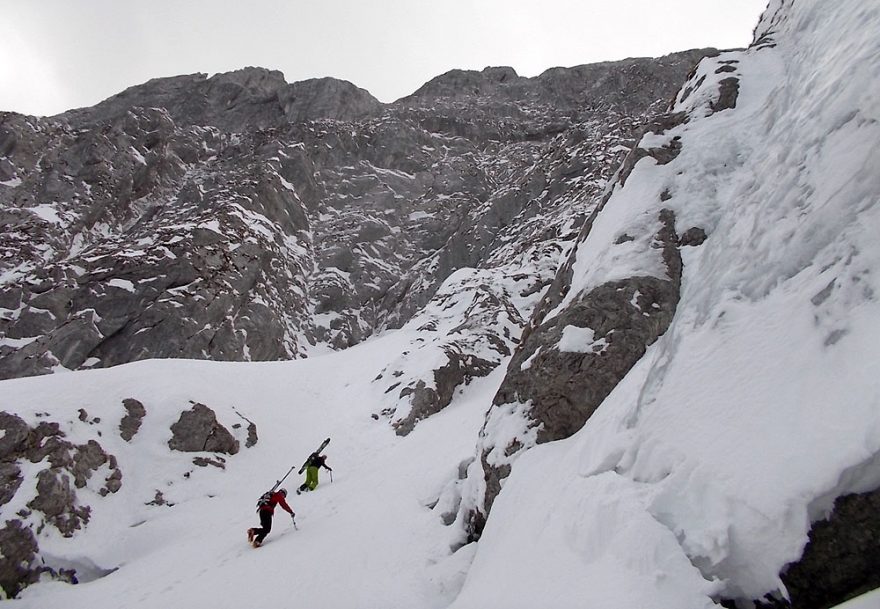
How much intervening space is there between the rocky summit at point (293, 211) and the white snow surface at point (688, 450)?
10.00 m

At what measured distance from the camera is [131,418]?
1766cm

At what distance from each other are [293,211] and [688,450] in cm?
5802

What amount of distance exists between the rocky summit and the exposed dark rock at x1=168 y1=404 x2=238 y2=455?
268 inches

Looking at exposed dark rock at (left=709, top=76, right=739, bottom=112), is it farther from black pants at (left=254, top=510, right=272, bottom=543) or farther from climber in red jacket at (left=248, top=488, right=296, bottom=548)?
black pants at (left=254, top=510, right=272, bottom=543)

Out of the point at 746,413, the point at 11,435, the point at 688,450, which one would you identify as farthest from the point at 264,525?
the point at 746,413

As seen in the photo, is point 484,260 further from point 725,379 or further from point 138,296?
point 725,379

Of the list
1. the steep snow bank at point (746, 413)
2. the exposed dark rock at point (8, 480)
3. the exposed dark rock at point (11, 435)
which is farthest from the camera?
the exposed dark rock at point (11, 435)

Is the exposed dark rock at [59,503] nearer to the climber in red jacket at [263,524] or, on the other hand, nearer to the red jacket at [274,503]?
the climber in red jacket at [263,524]

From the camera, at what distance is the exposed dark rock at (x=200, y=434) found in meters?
18.0

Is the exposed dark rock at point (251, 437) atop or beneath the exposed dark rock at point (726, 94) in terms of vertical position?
beneath

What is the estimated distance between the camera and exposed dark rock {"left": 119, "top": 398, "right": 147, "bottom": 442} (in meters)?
17.2

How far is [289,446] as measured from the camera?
20.3 m

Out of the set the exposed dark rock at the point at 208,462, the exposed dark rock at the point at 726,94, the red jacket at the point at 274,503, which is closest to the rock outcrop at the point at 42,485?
the exposed dark rock at the point at 208,462

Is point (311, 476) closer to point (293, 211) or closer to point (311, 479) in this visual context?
point (311, 479)
